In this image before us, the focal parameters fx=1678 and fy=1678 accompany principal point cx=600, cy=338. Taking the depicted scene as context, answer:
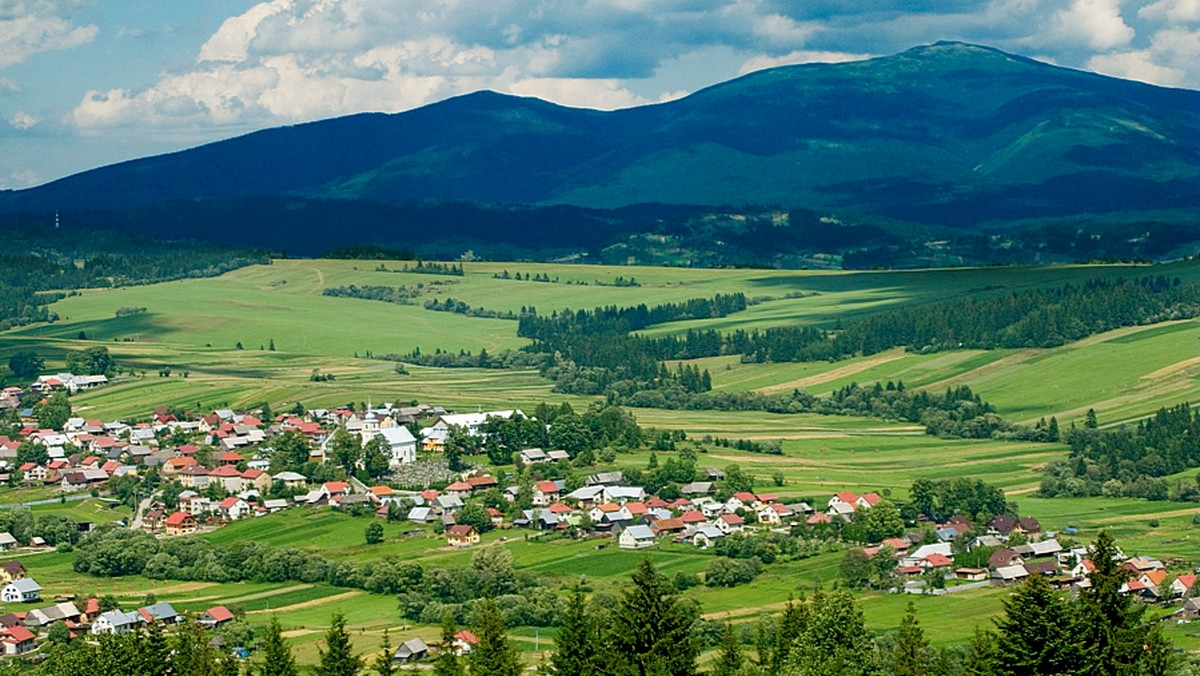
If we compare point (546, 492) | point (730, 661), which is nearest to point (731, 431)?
point (546, 492)

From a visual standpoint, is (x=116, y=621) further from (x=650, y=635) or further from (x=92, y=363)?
(x=92, y=363)

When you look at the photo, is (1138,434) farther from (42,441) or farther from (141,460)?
(42,441)

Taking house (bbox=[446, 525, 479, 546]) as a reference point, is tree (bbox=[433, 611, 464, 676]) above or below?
above

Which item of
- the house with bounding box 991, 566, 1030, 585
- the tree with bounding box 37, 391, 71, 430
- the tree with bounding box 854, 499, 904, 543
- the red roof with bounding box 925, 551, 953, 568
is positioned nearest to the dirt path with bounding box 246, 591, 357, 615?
the tree with bounding box 854, 499, 904, 543

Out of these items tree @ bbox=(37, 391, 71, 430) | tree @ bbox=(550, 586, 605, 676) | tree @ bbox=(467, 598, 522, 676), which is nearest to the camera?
tree @ bbox=(550, 586, 605, 676)

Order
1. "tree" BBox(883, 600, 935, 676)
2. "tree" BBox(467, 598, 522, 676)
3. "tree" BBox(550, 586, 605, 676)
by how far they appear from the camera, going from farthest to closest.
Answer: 1. "tree" BBox(467, 598, 522, 676)
2. "tree" BBox(550, 586, 605, 676)
3. "tree" BBox(883, 600, 935, 676)

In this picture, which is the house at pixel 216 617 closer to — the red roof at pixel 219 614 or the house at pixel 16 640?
the red roof at pixel 219 614

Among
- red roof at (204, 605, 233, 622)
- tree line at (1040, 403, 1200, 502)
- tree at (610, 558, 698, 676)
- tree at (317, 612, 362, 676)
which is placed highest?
tree at (610, 558, 698, 676)

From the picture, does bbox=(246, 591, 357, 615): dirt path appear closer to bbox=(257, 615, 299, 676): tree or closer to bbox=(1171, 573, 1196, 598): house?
bbox=(257, 615, 299, 676): tree
